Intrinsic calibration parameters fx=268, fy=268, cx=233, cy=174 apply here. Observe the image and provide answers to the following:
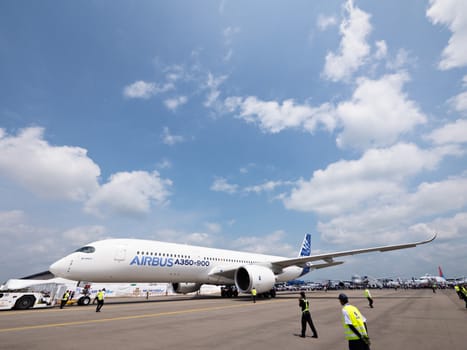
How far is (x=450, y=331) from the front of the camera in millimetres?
8258

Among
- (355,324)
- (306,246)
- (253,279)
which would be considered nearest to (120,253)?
(253,279)

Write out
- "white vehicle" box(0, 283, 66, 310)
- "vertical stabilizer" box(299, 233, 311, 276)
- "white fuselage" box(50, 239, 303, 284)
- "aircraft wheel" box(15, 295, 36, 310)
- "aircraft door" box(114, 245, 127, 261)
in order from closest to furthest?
"white vehicle" box(0, 283, 66, 310), "aircraft wheel" box(15, 295, 36, 310), "white fuselage" box(50, 239, 303, 284), "aircraft door" box(114, 245, 127, 261), "vertical stabilizer" box(299, 233, 311, 276)

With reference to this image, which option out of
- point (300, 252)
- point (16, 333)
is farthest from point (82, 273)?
point (300, 252)

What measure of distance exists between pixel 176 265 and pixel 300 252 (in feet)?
79.6

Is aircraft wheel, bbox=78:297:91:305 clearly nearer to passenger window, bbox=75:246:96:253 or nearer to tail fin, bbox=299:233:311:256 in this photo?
passenger window, bbox=75:246:96:253

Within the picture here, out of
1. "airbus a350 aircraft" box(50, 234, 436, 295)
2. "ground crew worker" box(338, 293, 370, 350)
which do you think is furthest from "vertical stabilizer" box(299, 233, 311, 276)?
"ground crew worker" box(338, 293, 370, 350)

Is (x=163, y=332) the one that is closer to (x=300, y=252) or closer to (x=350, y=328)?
(x=350, y=328)

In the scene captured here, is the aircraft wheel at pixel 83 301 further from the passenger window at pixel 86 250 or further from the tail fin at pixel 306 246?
the tail fin at pixel 306 246

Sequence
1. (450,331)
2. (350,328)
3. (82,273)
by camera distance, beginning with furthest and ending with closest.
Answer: (82,273) < (450,331) < (350,328)

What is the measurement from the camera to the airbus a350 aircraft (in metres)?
16.8

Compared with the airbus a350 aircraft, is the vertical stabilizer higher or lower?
higher

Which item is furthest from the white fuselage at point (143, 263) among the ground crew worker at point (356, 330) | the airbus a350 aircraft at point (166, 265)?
the ground crew worker at point (356, 330)

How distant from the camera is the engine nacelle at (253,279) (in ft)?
67.8

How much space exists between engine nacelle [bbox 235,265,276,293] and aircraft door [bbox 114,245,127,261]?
897 centimetres
